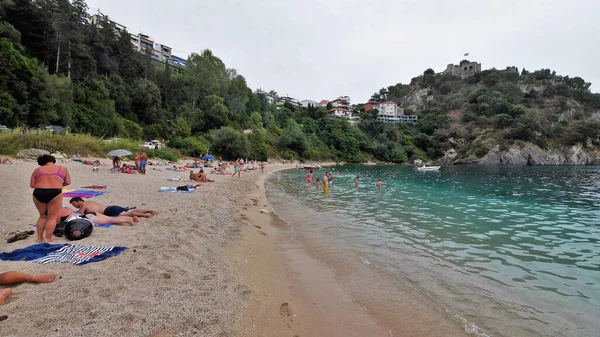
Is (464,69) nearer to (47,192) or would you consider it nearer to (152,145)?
(152,145)

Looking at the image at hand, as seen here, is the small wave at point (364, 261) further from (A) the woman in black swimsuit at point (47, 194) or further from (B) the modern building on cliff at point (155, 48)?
(B) the modern building on cliff at point (155, 48)

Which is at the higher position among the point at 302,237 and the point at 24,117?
the point at 24,117

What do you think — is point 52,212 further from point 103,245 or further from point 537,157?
point 537,157

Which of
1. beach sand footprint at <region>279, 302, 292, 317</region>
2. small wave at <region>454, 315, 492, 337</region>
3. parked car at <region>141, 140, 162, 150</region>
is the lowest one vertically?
small wave at <region>454, 315, 492, 337</region>

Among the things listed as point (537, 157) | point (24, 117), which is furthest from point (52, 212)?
point (537, 157)

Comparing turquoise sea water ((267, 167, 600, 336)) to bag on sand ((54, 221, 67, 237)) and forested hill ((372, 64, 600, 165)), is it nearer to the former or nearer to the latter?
bag on sand ((54, 221, 67, 237))

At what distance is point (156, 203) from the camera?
10.7m

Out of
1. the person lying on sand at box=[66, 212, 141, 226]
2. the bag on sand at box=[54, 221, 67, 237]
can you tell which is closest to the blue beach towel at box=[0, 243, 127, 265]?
the bag on sand at box=[54, 221, 67, 237]

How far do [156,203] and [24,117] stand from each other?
3155 cm

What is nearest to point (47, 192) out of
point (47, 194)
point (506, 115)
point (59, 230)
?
point (47, 194)

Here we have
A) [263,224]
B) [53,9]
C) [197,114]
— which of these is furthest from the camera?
[197,114]

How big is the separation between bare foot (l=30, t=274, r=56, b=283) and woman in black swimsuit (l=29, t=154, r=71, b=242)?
2.37 m

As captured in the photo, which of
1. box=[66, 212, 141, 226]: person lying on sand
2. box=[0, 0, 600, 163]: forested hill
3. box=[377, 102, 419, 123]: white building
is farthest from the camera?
box=[377, 102, 419, 123]: white building

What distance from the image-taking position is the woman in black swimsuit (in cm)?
587
